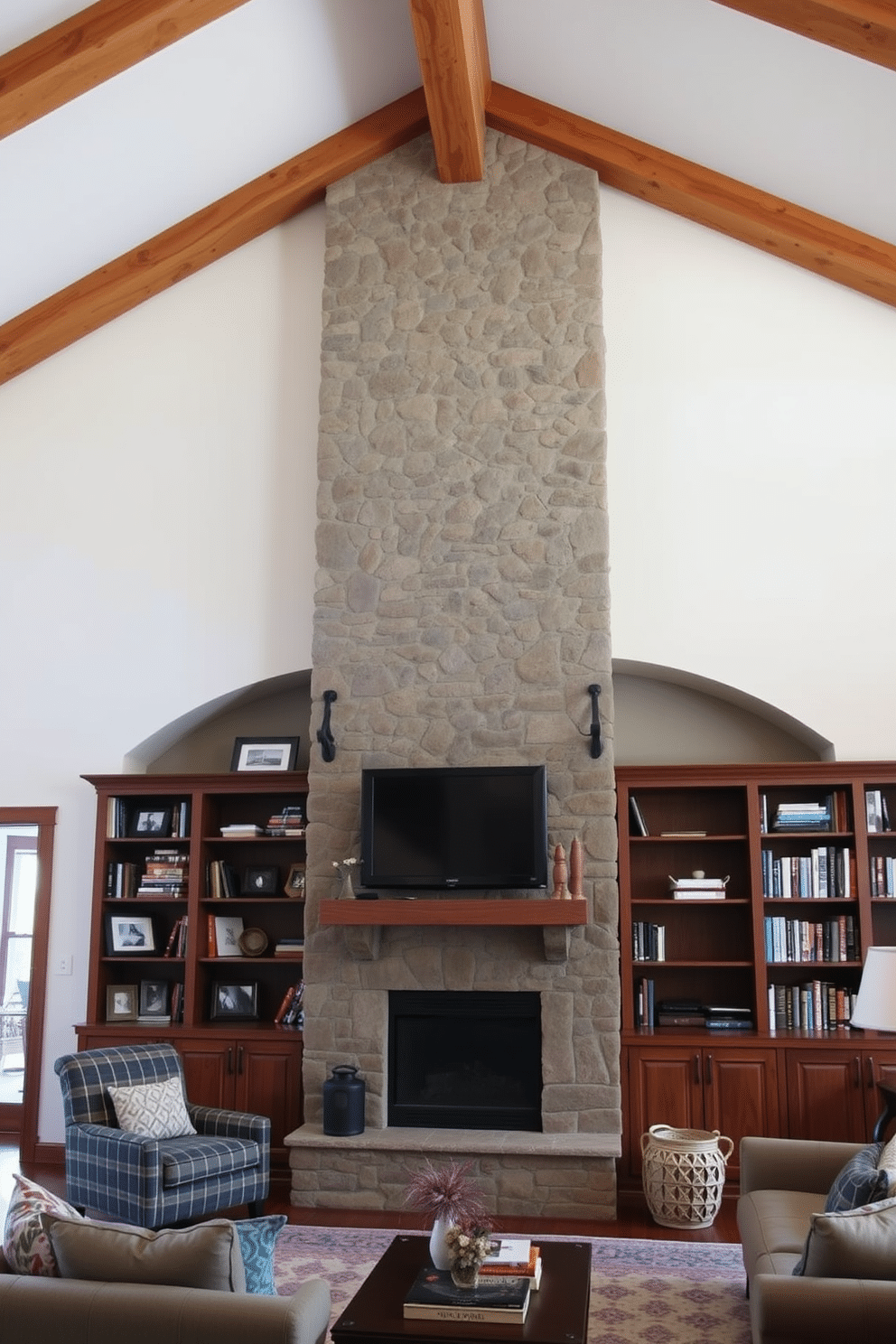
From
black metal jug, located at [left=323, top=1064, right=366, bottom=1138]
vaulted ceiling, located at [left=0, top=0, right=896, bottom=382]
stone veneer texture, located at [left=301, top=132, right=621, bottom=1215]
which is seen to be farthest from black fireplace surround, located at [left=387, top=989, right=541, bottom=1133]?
vaulted ceiling, located at [left=0, top=0, right=896, bottom=382]

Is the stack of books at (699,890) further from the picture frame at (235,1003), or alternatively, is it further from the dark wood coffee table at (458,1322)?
the dark wood coffee table at (458,1322)

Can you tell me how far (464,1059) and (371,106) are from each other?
557 centimetres

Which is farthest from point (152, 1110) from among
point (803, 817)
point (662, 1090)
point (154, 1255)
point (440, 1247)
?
point (803, 817)

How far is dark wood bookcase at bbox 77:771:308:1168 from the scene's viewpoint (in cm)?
662

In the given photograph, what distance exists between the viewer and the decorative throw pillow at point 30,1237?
9.84 ft

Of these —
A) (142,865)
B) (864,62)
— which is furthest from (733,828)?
(864,62)

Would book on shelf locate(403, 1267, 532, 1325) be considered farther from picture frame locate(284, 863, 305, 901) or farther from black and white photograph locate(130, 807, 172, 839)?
black and white photograph locate(130, 807, 172, 839)

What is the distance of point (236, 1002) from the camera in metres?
7.07

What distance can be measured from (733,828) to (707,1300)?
118 inches

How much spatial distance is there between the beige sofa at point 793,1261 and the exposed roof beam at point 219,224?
5.84 m

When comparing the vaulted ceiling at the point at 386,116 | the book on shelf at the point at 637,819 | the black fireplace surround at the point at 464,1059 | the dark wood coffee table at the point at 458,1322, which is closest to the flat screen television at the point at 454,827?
the black fireplace surround at the point at 464,1059

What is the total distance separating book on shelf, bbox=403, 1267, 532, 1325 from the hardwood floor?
2.10 metres

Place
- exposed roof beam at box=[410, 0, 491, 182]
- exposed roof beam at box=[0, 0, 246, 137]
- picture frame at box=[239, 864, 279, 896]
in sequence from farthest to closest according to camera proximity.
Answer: picture frame at box=[239, 864, 279, 896] < exposed roof beam at box=[410, 0, 491, 182] < exposed roof beam at box=[0, 0, 246, 137]

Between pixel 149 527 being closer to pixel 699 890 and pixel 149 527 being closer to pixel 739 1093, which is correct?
pixel 699 890
